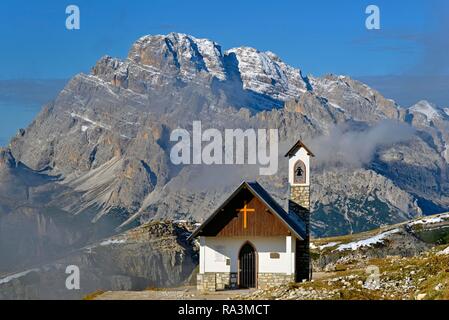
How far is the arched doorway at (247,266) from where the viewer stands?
57312mm

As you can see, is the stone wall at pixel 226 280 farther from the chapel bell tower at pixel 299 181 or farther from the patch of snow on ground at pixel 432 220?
the patch of snow on ground at pixel 432 220

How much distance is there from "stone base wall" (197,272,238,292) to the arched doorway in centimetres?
59

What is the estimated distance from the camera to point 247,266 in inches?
2265

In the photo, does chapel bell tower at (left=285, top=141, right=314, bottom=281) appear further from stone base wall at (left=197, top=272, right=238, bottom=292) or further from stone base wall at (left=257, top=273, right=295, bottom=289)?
stone base wall at (left=197, top=272, right=238, bottom=292)

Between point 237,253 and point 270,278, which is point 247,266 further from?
point 270,278

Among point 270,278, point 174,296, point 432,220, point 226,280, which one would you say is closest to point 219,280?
point 226,280

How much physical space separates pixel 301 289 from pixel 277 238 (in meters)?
13.6

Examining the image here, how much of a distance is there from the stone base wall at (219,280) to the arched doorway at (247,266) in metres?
0.59

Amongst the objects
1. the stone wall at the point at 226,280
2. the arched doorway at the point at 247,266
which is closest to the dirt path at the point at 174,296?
the stone wall at the point at 226,280

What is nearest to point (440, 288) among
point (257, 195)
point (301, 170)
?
point (257, 195)

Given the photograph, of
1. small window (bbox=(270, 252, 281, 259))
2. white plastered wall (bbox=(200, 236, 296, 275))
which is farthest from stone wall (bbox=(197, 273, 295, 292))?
small window (bbox=(270, 252, 281, 259))

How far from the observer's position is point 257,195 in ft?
184

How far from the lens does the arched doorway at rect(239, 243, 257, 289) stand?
57.3 m
